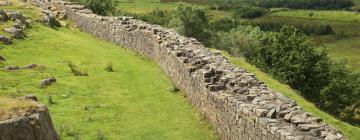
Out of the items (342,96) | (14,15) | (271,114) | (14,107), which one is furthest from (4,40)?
(342,96)

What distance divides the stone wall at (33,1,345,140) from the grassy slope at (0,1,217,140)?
96 centimetres

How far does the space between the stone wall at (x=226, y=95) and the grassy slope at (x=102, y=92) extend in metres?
0.96

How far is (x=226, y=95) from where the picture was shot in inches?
808

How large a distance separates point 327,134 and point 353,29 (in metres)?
190

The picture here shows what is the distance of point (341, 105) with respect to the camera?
63.7 meters

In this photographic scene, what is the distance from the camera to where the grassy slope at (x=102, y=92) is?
21891 mm

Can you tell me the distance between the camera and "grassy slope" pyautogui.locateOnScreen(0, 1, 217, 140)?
21891 millimetres

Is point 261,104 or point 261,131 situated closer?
point 261,131

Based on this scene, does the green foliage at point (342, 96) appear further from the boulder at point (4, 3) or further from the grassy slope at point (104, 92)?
the boulder at point (4, 3)

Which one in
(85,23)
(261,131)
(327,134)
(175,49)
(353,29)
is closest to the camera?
(327,134)

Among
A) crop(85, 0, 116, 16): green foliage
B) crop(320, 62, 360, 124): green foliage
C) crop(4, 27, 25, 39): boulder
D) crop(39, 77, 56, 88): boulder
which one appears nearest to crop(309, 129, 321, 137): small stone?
crop(39, 77, 56, 88): boulder

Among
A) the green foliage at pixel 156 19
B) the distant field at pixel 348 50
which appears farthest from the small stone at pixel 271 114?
the distant field at pixel 348 50

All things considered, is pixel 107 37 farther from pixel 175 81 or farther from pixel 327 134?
pixel 327 134

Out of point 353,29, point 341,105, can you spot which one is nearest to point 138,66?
point 341,105
